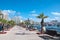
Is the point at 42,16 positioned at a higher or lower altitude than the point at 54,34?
higher

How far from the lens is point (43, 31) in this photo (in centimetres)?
3497

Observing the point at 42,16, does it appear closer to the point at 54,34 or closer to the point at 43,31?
the point at 43,31

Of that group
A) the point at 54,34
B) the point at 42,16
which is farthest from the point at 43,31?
the point at 54,34

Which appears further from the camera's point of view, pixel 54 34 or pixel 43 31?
pixel 43 31

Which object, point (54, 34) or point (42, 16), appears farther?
point (42, 16)

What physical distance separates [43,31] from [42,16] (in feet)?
10.7

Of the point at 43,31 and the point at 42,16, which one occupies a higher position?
the point at 42,16

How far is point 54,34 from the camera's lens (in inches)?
1119

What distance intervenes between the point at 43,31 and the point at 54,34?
6681 millimetres

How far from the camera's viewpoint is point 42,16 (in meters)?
35.9

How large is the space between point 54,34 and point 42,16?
8238 millimetres
